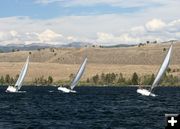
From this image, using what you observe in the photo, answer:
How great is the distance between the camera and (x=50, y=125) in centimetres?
5456

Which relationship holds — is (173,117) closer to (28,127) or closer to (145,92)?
(28,127)

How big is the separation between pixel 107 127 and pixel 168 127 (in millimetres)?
41985

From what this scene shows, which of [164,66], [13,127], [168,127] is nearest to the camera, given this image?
[168,127]

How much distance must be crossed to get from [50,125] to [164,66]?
70.5 metres

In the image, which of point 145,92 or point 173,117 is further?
point 145,92

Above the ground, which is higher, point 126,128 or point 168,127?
point 168,127

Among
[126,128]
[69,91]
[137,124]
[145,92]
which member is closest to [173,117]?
[126,128]

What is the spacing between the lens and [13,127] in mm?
51750

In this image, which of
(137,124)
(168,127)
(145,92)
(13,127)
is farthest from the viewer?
(145,92)

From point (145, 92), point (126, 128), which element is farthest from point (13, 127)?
point (145, 92)

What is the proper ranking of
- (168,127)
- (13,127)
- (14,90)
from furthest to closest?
(14,90), (13,127), (168,127)

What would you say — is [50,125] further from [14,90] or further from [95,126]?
[14,90]

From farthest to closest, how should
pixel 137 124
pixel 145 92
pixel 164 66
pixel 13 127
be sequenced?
pixel 145 92 < pixel 164 66 < pixel 137 124 < pixel 13 127

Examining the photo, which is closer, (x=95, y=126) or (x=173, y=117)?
(x=173, y=117)
